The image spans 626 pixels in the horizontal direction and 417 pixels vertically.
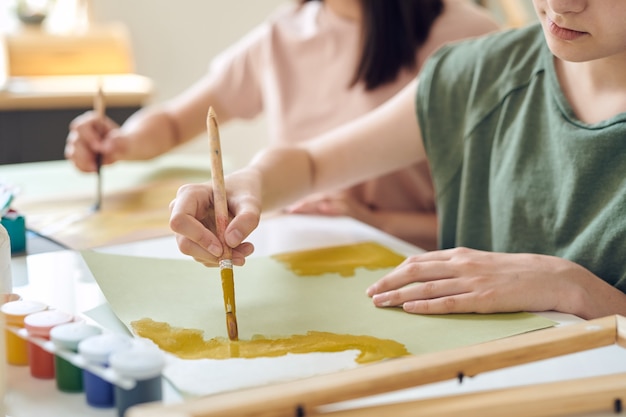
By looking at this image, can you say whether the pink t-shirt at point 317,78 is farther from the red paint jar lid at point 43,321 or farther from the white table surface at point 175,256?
the red paint jar lid at point 43,321

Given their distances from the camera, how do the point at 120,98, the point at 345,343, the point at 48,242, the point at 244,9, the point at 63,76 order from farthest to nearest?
the point at 244,9 < the point at 63,76 < the point at 120,98 < the point at 48,242 < the point at 345,343

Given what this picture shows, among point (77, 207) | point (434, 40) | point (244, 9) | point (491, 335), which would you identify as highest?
point (244, 9)

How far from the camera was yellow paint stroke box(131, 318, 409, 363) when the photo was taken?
0.62 metres

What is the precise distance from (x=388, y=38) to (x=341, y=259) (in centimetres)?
55

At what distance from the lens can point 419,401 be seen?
1.64 ft

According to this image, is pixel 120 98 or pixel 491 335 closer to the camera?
pixel 491 335

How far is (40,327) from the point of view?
56cm

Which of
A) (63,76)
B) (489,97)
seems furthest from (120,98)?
(489,97)

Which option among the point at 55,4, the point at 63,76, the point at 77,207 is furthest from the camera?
the point at 55,4

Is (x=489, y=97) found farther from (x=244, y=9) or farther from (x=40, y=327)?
(x=244, y=9)

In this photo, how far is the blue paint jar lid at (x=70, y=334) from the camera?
1.72 feet

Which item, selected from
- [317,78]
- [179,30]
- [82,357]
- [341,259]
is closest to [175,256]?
[341,259]

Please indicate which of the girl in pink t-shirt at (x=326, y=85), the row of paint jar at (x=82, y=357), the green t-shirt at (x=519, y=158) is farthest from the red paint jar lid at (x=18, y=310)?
the girl in pink t-shirt at (x=326, y=85)

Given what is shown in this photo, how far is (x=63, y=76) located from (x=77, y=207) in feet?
4.78
